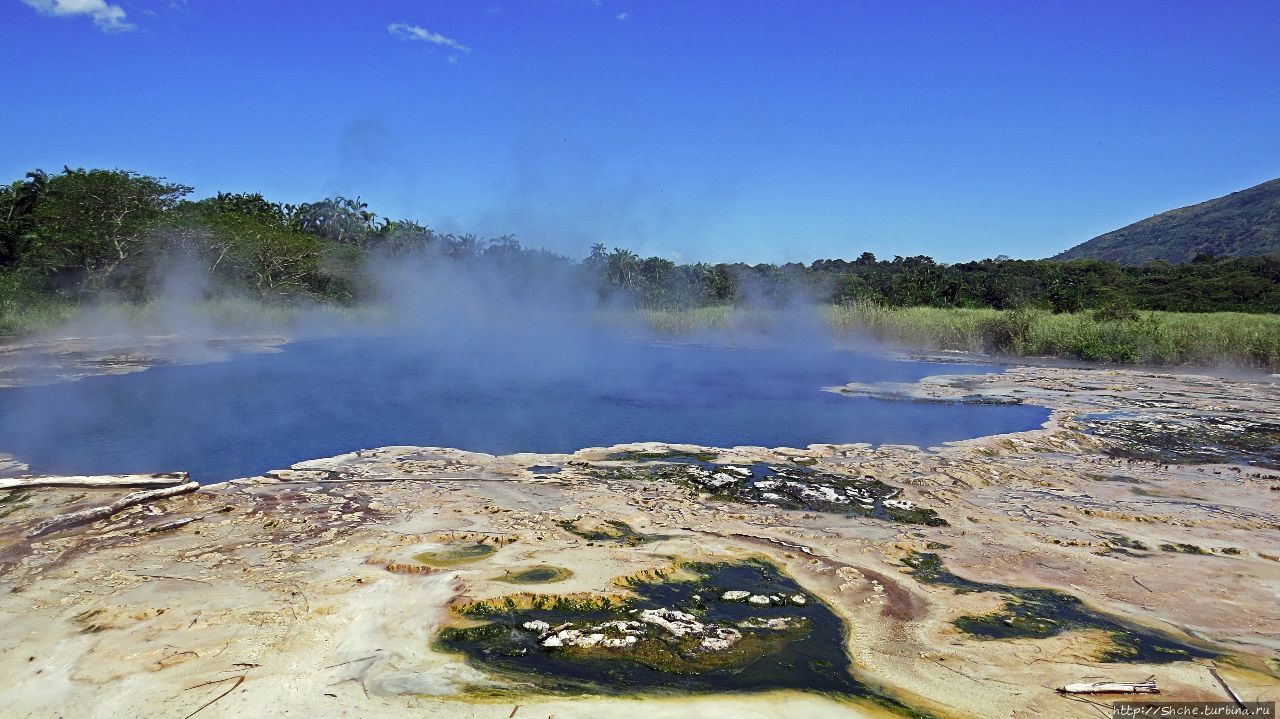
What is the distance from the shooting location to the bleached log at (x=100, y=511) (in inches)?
165

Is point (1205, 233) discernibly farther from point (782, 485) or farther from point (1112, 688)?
point (1112, 688)

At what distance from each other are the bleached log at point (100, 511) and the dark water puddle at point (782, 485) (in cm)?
289

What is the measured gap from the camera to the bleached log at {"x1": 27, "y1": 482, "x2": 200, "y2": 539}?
419cm

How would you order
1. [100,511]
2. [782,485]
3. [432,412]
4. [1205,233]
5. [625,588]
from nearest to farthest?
1. [625,588]
2. [100,511]
3. [782,485]
4. [432,412]
5. [1205,233]

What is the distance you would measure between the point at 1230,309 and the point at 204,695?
90.7 ft

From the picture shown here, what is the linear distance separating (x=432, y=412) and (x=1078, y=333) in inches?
530

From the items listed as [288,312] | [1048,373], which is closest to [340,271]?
[288,312]

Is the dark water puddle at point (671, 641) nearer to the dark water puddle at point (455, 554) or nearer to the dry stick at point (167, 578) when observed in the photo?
the dark water puddle at point (455, 554)

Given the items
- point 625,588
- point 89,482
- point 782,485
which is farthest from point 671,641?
point 89,482

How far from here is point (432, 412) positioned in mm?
8859

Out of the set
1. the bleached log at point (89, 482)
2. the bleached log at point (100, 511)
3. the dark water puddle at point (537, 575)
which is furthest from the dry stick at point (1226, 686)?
the bleached log at point (89, 482)

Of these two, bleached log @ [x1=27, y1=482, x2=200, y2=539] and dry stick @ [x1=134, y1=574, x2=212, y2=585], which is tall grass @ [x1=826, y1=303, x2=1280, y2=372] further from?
dry stick @ [x1=134, y1=574, x2=212, y2=585]

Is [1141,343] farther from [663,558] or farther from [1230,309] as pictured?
[663,558]

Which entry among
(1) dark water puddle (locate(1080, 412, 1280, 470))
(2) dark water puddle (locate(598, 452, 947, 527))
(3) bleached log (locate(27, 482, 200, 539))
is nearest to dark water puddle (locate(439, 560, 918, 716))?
(2) dark water puddle (locate(598, 452, 947, 527))
